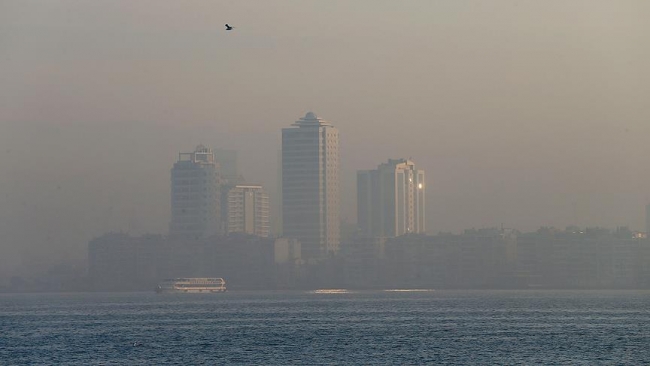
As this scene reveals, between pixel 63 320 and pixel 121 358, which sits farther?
pixel 63 320

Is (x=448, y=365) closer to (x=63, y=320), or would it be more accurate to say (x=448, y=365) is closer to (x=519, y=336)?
(x=519, y=336)

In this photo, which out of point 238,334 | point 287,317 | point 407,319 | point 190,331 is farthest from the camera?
point 287,317

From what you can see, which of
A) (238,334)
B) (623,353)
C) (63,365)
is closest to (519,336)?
(623,353)

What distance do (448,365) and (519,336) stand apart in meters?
35.3

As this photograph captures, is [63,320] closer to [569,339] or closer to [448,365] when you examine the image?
[569,339]

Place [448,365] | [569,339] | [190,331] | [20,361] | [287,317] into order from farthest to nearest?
[287,317] → [190,331] → [569,339] → [20,361] → [448,365]

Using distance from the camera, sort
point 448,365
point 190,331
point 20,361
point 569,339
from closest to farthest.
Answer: point 448,365, point 20,361, point 569,339, point 190,331

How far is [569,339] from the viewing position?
140 m

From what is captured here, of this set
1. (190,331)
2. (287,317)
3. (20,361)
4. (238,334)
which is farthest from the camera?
(287,317)

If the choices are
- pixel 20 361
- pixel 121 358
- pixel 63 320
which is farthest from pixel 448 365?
pixel 63 320

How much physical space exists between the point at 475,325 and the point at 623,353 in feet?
151

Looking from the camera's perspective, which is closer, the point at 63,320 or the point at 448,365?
the point at 448,365

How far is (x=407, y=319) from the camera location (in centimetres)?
18562

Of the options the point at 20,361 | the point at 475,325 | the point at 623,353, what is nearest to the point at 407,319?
the point at 475,325
